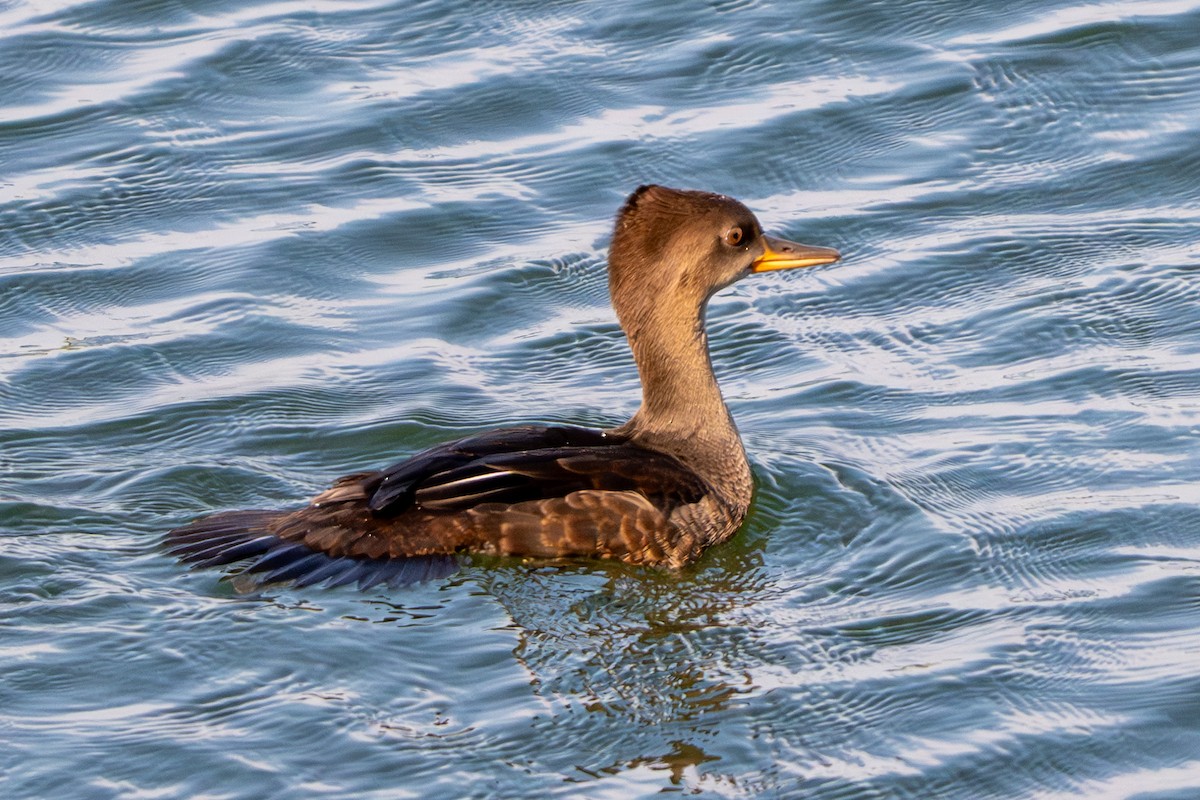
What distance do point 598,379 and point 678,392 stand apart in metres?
1.08

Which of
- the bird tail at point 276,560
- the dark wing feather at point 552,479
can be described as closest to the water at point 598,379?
the bird tail at point 276,560

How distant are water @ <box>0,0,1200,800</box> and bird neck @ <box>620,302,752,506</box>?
348 millimetres

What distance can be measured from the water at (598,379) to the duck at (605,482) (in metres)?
0.13

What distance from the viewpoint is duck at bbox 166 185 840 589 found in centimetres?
755

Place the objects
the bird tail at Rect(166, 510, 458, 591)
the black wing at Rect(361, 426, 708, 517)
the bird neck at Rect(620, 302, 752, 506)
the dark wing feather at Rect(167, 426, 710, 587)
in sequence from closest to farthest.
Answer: the bird tail at Rect(166, 510, 458, 591) → the dark wing feather at Rect(167, 426, 710, 587) → the black wing at Rect(361, 426, 708, 517) → the bird neck at Rect(620, 302, 752, 506)

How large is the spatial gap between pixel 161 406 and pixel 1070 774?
174 inches

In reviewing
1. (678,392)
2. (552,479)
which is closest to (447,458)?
(552,479)

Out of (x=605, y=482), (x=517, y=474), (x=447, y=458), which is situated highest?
(x=447, y=458)

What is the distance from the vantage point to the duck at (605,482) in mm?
7555

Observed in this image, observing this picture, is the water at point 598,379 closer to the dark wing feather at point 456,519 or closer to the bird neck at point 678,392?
the dark wing feather at point 456,519

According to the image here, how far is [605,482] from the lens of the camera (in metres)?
7.84

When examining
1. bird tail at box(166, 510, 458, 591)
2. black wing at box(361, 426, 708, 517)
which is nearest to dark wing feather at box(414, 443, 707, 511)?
black wing at box(361, 426, 708, 517)

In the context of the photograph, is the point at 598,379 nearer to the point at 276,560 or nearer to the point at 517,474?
the point at 517,474

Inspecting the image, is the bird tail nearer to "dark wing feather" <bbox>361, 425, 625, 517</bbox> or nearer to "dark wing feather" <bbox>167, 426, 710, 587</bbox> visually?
"dark wing feather" <bbox>167, 426, 710, 587</bbox>
